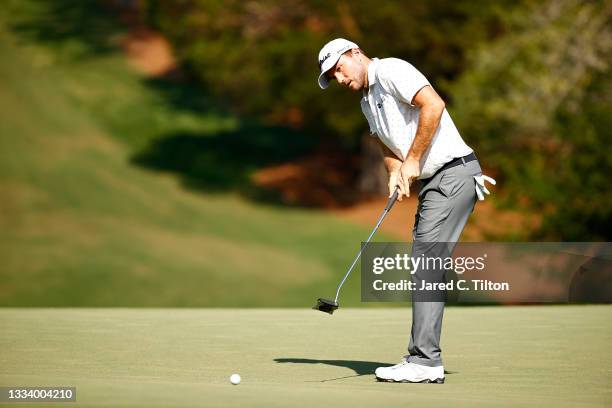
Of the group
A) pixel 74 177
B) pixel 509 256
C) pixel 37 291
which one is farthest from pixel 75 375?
pixel 74 177

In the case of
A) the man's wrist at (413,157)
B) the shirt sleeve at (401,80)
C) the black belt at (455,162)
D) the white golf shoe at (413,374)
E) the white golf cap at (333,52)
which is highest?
the white golf cap at (333,52)

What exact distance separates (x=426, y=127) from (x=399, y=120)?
0.35 metres

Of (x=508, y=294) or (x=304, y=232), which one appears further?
(x=304, y=232)

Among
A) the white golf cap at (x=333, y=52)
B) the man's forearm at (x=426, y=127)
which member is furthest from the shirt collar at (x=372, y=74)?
the man's forearm at (x=426, y=127)

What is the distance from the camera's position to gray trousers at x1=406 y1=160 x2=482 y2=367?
293 inches

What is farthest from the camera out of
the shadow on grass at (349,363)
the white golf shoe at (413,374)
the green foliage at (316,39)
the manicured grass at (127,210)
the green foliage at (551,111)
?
the green foliage at (316,39)

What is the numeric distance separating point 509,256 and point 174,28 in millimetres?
29038

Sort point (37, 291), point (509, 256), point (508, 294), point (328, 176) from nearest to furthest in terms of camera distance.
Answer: point (509, 256) → point (508, 294) → point (37, 291) → point (328, 176)

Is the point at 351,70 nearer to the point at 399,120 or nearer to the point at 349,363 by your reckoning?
the point at 399,120

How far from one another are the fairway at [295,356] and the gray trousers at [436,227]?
0.32 meters

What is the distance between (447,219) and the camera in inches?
299

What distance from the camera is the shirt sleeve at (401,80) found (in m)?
7.34

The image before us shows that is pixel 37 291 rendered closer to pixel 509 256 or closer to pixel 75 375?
pixel 509 256

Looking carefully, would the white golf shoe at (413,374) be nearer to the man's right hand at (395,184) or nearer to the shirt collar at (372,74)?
the man's right hand at (395,184)
